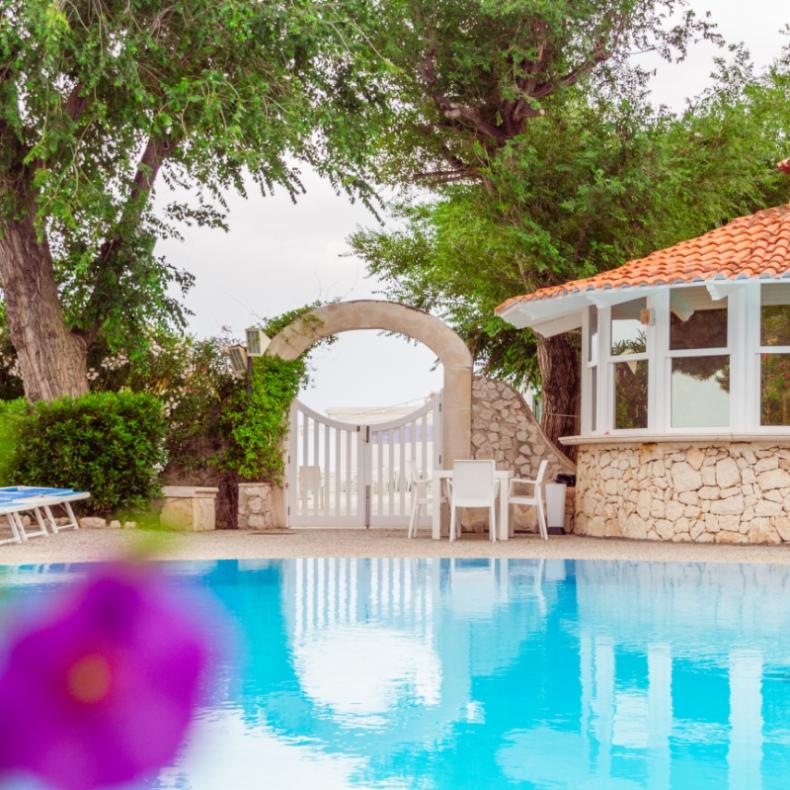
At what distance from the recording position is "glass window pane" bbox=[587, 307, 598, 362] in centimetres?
1641

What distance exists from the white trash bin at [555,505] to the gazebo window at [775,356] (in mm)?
3353

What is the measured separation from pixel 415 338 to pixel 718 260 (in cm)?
452

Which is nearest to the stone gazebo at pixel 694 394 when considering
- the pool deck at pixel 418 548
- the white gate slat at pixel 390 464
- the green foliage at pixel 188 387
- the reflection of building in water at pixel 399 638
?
the pool deck at pixel 418 548

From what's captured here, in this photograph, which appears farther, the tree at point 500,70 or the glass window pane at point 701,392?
the tree at point 500,70

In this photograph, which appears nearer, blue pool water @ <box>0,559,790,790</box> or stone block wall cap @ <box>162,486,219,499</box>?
blue pool water @ <box>0,559,790,790</box>

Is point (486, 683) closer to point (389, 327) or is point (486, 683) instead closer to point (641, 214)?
point (389, 327)

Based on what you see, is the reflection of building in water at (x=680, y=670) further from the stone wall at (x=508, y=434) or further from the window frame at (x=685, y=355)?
the stone wall at (x=508, y=434)

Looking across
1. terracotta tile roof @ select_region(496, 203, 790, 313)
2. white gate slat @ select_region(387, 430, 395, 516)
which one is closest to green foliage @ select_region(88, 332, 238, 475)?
white gate slat @ select_region(387, 430, 395, 516)

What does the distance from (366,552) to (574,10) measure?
34.3 feet

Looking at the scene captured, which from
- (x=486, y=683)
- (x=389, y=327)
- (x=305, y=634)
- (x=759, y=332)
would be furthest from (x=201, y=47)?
(x=486, y=683)

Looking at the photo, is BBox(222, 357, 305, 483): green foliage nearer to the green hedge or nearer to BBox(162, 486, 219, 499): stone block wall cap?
BBox(162, 486, 219, 499): stone block wall cap

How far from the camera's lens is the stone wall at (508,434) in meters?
17.6

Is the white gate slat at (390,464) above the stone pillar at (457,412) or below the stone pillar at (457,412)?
below

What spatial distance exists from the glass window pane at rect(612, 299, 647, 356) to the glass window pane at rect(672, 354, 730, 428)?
25.5 inches
